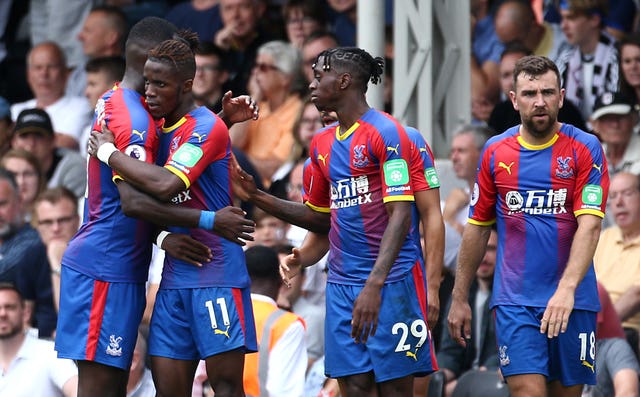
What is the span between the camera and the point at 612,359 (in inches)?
379

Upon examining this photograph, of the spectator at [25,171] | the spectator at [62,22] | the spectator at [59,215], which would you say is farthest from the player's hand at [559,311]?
the spectator at [62,22]

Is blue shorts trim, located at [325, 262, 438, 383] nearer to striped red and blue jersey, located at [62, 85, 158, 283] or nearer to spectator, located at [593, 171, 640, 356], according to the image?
striped red and blue jersey, located at [62, 85, 158, 283]

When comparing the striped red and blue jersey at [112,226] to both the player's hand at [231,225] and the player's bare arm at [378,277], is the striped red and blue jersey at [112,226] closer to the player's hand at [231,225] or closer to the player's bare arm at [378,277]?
the player's hand at [231,225]

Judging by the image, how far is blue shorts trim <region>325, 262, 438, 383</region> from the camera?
741 centimetres

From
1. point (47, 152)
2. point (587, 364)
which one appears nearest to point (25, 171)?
point (47, 152)

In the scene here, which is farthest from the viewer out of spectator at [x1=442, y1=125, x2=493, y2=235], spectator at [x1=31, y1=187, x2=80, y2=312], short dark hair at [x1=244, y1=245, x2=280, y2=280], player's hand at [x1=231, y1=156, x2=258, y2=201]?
spectator at [x1=31, y1=187, x2=80, y2=312]

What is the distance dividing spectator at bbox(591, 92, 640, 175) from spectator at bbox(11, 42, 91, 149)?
5362 mm

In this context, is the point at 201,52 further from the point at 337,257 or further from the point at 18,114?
the point at 337,257

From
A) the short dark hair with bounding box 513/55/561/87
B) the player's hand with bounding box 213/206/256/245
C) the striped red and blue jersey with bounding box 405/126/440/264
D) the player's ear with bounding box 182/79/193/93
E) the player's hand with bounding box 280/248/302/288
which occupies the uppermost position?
the short dark hair with bounding box 513/55/561/87

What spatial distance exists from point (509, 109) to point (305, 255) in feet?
14.4

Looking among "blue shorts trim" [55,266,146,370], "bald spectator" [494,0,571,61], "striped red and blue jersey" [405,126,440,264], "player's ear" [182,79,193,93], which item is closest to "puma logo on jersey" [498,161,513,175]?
"striped red and blue jersey" [405,126,440,264]

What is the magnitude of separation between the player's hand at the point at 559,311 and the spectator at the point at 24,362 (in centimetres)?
325

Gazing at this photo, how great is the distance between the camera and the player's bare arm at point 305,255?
793cm

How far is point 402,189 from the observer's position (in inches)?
289
